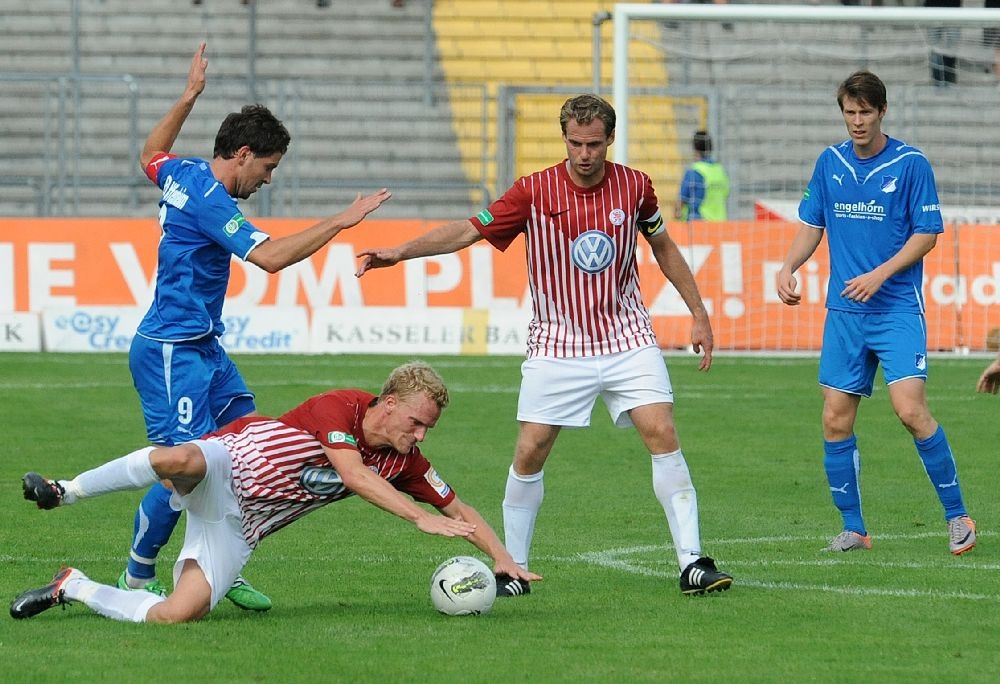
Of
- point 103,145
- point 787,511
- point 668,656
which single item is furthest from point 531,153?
point 668,656

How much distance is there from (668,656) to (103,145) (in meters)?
21.3

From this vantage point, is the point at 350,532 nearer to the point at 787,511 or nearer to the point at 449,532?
the point at 787,511

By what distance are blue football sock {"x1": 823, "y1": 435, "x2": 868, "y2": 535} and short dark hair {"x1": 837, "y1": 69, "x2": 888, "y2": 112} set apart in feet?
5.43

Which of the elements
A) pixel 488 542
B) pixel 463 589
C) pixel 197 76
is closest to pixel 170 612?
pixel 463 589

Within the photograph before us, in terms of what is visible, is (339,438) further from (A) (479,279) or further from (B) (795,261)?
(A) (479,279)

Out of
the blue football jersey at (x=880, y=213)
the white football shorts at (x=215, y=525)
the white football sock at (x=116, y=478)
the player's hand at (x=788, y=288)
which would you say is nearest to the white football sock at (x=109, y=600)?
the white football shorts at (x=215, y=525)

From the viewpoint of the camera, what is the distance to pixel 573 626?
6578 millimetres

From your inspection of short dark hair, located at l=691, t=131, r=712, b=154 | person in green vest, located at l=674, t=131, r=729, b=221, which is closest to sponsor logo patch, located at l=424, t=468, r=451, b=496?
person in green vest, located at l=674, t=131, r=729, b=221

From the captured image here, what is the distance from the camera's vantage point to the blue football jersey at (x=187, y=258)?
7.20m

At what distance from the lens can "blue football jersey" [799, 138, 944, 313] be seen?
336 inches

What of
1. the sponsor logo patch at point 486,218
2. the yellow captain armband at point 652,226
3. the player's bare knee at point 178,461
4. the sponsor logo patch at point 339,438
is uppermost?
the sponsor logo patch at point 486,218

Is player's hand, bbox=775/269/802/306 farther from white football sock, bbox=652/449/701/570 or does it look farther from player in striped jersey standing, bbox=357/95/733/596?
white football sock, bbox=652/449/701/570

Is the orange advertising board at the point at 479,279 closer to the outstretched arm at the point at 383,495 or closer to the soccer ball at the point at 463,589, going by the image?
the soccer ball at the point at 463,589

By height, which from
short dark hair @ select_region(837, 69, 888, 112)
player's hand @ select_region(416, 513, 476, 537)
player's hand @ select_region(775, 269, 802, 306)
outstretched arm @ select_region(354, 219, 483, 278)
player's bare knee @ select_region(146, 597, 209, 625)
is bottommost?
player's bare knee @ select_region(146, 597, 209, 625)
